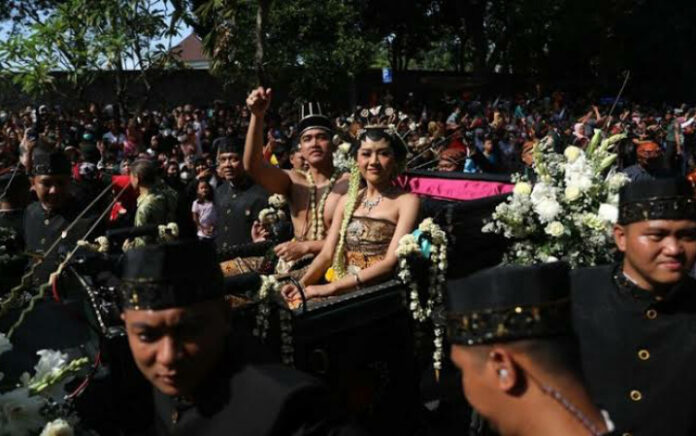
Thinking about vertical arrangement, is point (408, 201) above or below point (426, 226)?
above

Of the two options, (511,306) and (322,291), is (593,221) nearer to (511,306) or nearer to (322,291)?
(322,291)

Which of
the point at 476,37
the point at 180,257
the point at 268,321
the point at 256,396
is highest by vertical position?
the point at 476,37

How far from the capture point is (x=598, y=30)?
3231 centimetres

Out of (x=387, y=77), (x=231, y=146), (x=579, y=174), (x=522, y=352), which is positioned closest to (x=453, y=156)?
(x=231, y=146)

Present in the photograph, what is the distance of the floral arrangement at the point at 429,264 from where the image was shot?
5160 millimetres

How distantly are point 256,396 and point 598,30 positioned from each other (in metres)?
32.4

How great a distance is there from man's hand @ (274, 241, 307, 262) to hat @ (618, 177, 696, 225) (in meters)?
2.64

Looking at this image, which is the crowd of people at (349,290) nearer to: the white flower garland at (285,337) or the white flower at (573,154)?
the white flower garland at (285,337)

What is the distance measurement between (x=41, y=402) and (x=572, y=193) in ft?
11.5

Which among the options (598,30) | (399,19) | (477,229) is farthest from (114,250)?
(598,30)

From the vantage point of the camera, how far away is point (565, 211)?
5.41m

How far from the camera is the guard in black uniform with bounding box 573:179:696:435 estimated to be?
3473mm

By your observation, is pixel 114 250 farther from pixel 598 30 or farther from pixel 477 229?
pixel 598 30

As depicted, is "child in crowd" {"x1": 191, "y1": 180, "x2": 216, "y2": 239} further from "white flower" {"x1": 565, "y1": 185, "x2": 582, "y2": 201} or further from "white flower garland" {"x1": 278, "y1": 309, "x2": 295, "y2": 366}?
"white flower garland" {"x1": 278, "y1": 309, "x2": 295, "y2": 366}
